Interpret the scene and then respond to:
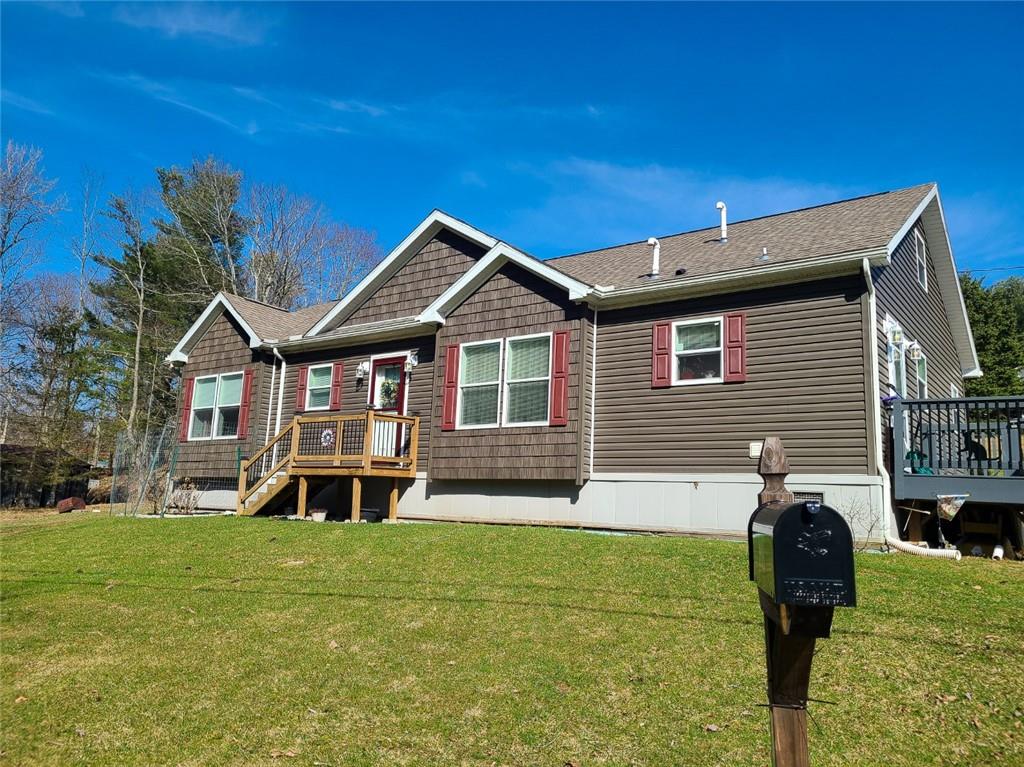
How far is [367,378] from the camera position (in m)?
15.6

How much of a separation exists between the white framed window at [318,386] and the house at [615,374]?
0.04m

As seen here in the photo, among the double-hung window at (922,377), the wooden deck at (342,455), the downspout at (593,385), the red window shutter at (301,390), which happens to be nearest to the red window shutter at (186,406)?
the red window shutter at (301,390)

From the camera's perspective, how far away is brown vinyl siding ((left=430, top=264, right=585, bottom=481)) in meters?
12.1

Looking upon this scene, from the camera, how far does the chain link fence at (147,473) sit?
17.3 m

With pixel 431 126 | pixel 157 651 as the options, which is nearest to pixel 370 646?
pixel 157 651

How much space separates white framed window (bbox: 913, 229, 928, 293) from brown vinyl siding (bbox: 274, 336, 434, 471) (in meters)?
9.67

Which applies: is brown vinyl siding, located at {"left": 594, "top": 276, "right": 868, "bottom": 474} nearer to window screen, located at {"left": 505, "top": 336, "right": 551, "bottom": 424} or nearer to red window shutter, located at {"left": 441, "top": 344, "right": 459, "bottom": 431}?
window screen, located at {"left": 505, "top": 336, "right": 551, "bottom": 424}

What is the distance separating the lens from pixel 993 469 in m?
9.34

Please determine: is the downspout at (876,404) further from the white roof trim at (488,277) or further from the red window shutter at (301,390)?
the red window shutter at (301,390)

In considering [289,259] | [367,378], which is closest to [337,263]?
[289,259]

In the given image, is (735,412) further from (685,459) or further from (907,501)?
(907,501)

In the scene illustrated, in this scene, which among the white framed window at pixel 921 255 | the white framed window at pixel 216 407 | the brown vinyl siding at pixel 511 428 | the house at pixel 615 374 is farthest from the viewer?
the white framed window at pixel 216 407

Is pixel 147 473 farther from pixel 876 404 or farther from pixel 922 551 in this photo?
pixel 922 551

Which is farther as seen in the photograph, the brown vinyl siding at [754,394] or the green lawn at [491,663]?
the brown vinyl siding at [754,394]
